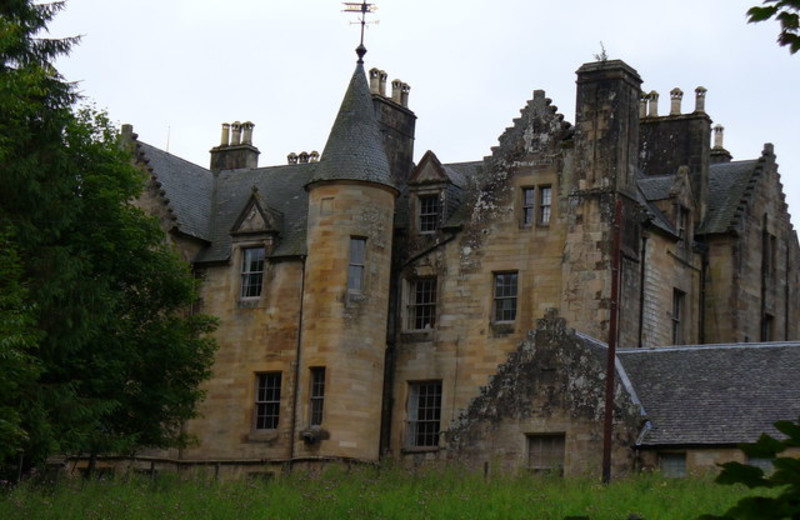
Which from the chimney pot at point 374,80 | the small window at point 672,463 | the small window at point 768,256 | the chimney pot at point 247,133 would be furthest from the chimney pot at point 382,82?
the small window at point 672,463

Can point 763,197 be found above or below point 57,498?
above

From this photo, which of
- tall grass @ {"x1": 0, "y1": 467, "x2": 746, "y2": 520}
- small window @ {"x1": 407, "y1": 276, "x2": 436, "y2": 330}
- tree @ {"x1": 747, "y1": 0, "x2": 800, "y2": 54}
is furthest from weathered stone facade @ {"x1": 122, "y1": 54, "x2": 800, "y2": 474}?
tree @ {"x1": 747, "y1": 0, "x2": 800, "y2": 54}

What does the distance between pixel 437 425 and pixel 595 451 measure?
929cm

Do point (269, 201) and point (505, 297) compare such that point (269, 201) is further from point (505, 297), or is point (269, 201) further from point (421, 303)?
point (505, 297)

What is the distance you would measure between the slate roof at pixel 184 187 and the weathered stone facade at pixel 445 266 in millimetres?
160

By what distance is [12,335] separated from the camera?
89.8 feet

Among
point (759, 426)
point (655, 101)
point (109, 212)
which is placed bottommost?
point (759, 426)

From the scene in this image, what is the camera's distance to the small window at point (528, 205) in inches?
1658

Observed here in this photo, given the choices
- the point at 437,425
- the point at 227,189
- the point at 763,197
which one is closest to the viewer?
the point at 437,425

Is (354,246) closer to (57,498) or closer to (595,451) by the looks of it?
(595,451)

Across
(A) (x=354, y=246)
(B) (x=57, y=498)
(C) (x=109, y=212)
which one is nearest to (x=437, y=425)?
(A) (x=354, y=246)

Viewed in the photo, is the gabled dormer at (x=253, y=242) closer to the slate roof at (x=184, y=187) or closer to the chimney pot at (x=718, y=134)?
the slate roof at (x=184, y=187)

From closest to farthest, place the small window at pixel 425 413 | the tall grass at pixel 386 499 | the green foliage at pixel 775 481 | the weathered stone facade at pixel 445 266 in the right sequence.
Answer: the green foliage at pixel 775 481 → the tall grass at pixel 386 499 → the weathered stone facade at pixel 445 266 → the small window at pixel 425 413

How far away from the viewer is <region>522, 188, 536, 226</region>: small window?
4212cm
